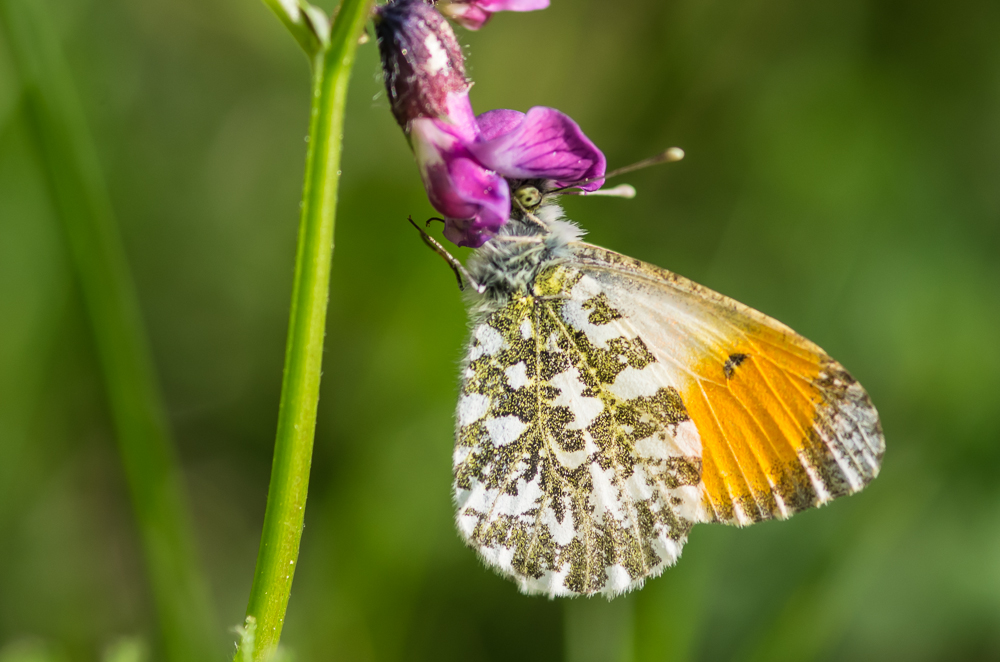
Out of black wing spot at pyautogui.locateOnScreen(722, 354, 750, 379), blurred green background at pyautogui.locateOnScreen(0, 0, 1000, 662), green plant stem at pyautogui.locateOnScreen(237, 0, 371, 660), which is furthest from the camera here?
blurred green background at pyautogui.locateOnScreen(0, 0, 1000, 662)

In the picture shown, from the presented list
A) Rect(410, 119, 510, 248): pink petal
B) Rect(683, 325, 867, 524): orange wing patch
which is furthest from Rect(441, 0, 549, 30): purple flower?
Rect(683, 325, 867, 524): orange wing patch

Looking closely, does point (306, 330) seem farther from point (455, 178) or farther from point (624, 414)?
point (624, 414)

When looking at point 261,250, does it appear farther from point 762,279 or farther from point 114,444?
point 762,279

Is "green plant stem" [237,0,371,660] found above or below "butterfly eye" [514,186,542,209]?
below

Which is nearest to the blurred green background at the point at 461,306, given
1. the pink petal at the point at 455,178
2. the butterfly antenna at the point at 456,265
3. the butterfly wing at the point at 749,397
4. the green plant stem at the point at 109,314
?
the green plant stem at the point at 109,314

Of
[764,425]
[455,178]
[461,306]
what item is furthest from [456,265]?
[461,306]

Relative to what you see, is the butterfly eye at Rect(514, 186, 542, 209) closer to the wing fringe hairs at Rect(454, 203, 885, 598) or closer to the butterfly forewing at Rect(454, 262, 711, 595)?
the wing fringe hairs at Rect(454, 203, 885, 598)
